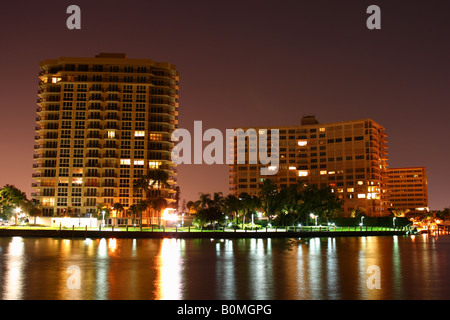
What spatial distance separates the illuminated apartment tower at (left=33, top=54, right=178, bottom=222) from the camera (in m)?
146

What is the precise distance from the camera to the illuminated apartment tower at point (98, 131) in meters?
146

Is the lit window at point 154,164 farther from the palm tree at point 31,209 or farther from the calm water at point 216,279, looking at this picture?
the calm water at point 216,279

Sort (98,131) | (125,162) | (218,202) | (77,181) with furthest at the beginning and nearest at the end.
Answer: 1. (125,162)
2. (98,131)
3. (77,181)
4. (218,202)

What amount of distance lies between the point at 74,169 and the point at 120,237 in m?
63.1

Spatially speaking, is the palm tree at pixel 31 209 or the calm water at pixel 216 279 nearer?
the calm water at pixel 216 279

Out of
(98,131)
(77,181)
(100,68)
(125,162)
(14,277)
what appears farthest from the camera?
(100,68)

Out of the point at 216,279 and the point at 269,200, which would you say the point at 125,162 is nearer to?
the point at 269,200

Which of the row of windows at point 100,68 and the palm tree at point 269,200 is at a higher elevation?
the row of windows at point 100,68

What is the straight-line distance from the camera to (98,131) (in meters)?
148

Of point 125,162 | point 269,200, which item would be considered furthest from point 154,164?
point 269,200

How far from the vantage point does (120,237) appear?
91.5 metres

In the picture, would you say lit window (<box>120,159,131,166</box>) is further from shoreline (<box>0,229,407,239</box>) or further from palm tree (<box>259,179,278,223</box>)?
shoreline (<box>0,229,407,239</box>)

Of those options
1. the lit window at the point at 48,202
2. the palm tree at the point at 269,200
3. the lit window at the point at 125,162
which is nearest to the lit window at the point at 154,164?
the lit window at the point at 125,162

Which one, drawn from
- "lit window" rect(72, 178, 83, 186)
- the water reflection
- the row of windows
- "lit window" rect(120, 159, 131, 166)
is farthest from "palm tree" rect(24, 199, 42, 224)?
the water reflection
